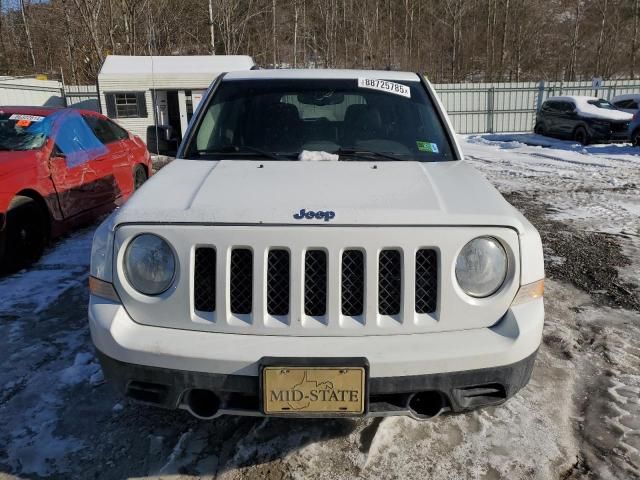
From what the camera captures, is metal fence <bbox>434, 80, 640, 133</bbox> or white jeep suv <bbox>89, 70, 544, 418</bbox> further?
metal fence <bbox>434, 80, 640, 133</bbox>

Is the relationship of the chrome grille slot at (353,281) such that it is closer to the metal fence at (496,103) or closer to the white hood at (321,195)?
the white hood at (321,195)

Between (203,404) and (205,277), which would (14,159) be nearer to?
(205,277)

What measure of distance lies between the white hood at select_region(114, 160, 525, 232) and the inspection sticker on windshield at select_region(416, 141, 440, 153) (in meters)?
0.30

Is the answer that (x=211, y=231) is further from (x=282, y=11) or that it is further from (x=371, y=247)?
(x=282, y=11)

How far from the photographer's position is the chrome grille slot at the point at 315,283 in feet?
6.85

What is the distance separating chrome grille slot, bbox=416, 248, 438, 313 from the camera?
6.88 ft

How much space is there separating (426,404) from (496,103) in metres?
23.8

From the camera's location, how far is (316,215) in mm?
2078

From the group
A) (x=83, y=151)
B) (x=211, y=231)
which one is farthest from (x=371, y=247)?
(x=83, y=151)

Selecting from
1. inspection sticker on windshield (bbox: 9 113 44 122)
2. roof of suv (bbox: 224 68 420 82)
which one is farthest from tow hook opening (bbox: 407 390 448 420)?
inspection sticker on windshield (bbox: 9 113 44 122)

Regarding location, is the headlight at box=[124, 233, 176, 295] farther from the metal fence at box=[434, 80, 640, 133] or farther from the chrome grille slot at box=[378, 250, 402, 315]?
the metal fence at box=[434, 80, 640, 133]

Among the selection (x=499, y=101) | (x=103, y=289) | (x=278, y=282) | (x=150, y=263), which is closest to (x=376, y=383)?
(x=278, y=282)

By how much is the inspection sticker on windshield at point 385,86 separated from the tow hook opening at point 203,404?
2359 millimetres

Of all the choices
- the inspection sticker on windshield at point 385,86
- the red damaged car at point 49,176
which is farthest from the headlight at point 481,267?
the red damaged car at point 49,176
